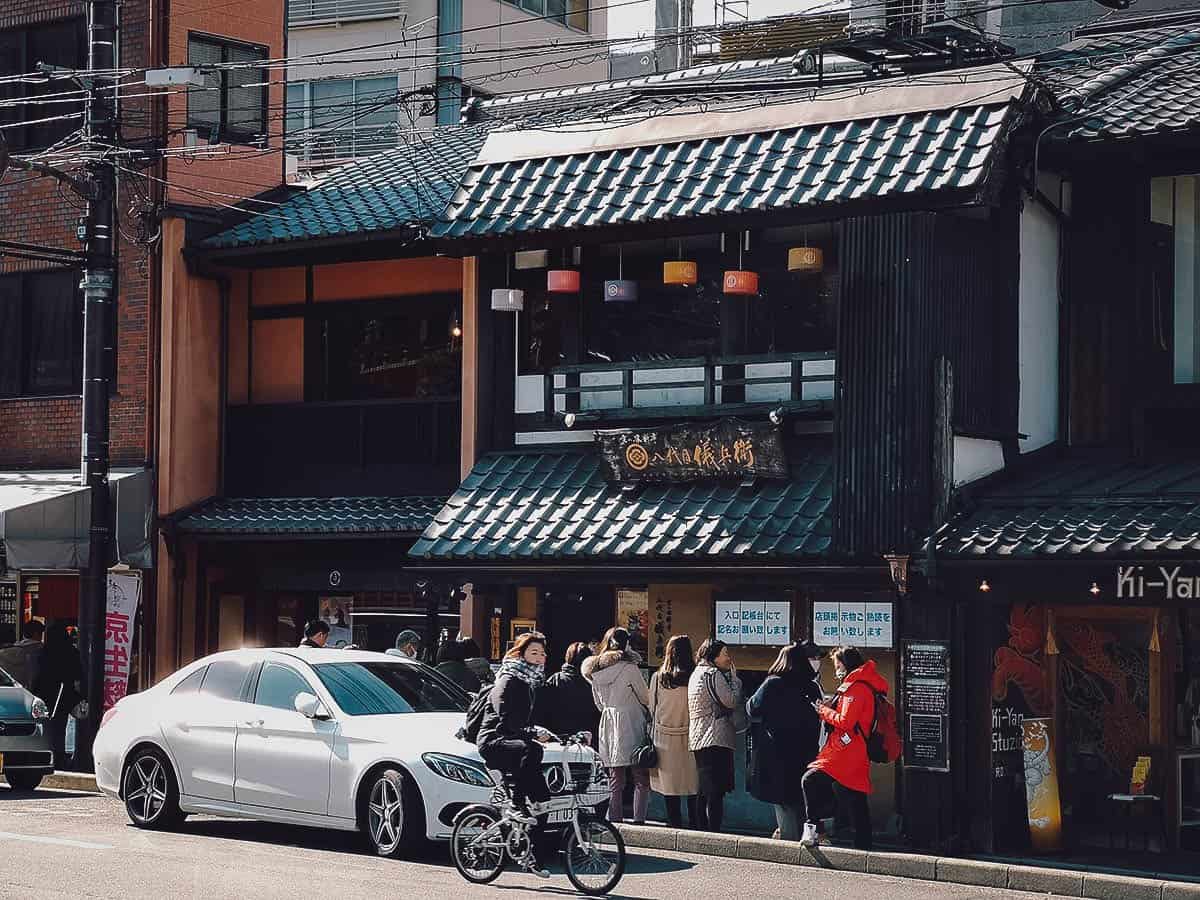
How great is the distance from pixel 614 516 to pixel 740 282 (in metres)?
2.54

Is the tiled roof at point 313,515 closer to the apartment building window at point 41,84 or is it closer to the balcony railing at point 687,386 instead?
the balcony railing at point 687,386

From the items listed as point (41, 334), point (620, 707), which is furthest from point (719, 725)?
point (41, 334)

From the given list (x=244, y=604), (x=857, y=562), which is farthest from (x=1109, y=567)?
(x=244, y=604)

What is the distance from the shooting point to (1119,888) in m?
13.5

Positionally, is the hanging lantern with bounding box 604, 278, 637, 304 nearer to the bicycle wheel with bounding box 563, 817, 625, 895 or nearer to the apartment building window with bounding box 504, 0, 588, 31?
the bicycle wheel with bounding box 563, 817, 625, 895

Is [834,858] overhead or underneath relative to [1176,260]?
underneath

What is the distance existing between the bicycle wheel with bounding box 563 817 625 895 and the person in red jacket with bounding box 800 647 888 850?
2564 millimetres

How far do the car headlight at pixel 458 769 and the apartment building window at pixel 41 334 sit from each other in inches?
459

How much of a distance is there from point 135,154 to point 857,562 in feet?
33.5

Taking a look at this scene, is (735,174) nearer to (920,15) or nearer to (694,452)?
(694,452)

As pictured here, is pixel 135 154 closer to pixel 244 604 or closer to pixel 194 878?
pixel 244 604

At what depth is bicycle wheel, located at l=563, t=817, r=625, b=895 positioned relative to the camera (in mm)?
12953

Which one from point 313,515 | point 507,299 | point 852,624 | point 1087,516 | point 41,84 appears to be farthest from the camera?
point 41,84

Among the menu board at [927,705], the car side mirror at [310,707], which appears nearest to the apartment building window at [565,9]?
the menu board at [927,705]
